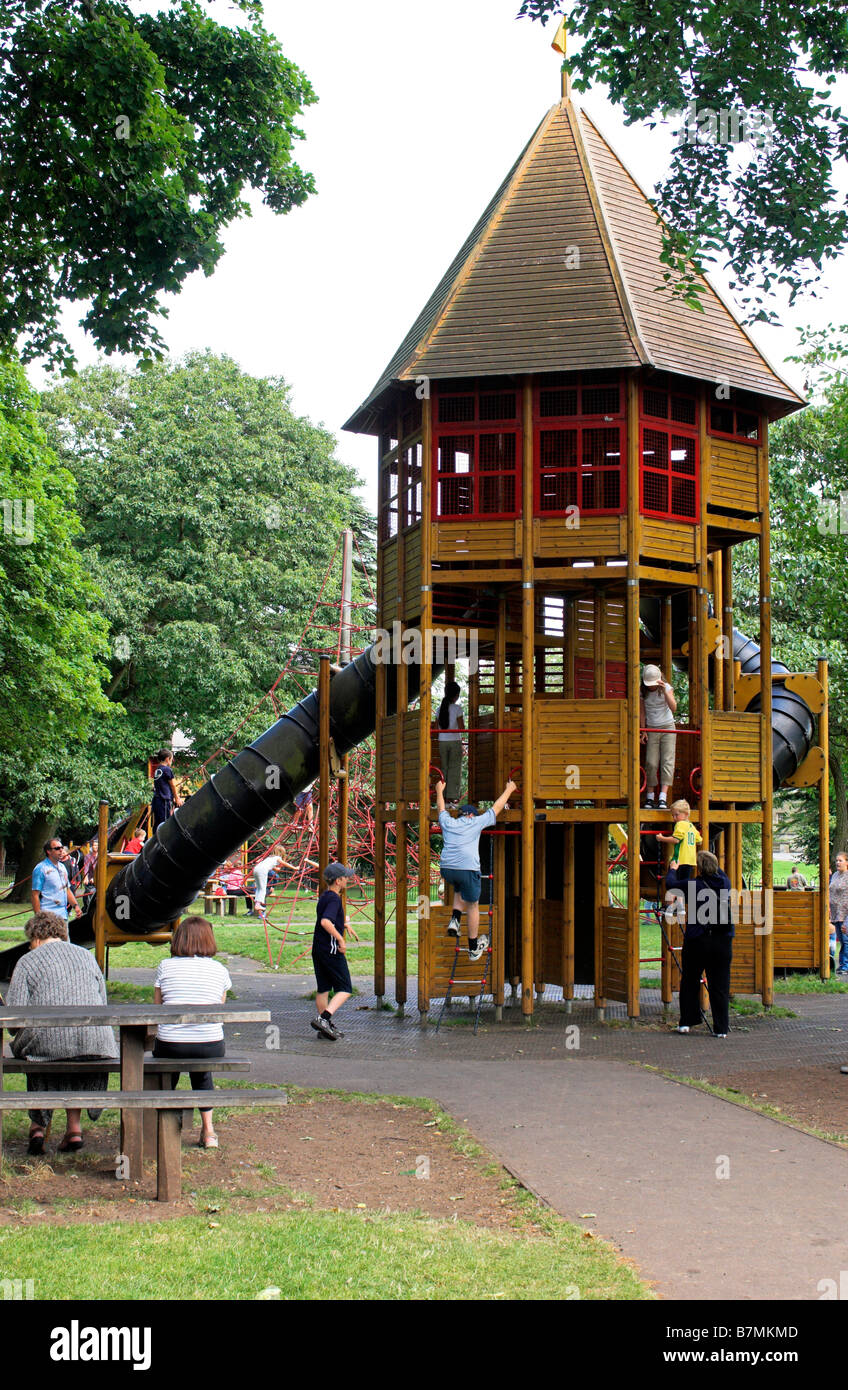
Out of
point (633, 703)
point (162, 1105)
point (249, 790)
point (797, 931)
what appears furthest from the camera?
point (797, 931)

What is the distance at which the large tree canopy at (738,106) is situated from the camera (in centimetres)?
1233

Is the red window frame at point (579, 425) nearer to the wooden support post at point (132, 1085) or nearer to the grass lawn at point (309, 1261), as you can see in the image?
the wooden support post at point (132, 1085)

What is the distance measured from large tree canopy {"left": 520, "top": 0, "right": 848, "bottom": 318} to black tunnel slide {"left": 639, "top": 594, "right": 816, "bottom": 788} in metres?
6.68

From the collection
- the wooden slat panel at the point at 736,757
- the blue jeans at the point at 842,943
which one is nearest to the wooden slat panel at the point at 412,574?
the wooden slat panel at the point at 736,757

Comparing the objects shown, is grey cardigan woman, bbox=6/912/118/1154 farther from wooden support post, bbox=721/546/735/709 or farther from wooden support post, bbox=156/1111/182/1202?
wooden support post, bbox=721/546/735/709

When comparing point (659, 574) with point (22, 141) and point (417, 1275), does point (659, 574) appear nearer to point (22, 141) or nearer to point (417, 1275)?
point (22, 141)

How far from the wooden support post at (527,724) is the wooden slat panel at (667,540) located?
1391 millimetres

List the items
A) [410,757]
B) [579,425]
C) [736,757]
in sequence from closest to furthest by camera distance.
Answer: [579,425], [410,757], [736,757]

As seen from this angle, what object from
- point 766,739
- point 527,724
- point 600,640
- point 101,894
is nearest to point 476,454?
point 600,640

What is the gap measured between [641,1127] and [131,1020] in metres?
4.14

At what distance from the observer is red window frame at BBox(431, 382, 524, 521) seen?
1670 cm

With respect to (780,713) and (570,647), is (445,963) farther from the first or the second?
Answer: (780,713)

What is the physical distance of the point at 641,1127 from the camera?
33.8 feet

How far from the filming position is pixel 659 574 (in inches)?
656
